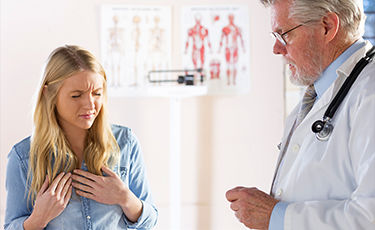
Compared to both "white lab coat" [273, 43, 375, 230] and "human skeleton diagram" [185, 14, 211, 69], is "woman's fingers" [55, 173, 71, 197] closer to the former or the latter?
"white lab coat" [273, 43, 375, 230]

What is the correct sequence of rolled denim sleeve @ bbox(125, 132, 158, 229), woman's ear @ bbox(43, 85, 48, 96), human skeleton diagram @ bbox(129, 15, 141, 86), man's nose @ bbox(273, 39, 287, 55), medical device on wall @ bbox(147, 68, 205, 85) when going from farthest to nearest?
human skeleton diagram @ bbox(129, 15, 141, 86) < medical device on wall @ bbox(147, 68, 205, 85) < rolled denim sleeve @ bbox(125, 132, 158, 229) < woman's ear @ bbox(43, 85, 48, 96) < man's nose @ bbox(273, 39, 287, 55)

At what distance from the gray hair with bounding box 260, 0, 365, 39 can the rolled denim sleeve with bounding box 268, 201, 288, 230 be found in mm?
536

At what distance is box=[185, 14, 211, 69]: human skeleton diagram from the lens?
11.0ft

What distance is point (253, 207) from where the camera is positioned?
4.58 ft

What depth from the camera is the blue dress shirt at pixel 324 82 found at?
1.32 m

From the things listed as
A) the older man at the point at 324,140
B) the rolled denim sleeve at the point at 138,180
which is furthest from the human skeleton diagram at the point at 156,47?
the older man at the point at 324,140

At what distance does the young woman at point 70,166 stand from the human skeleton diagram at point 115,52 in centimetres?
139

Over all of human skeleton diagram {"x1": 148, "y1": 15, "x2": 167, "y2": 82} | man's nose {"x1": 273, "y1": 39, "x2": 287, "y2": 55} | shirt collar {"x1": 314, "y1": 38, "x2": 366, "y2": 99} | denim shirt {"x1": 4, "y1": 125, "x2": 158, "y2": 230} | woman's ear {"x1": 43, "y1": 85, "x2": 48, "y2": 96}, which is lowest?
denim shirt {"x1": 4, "y1": 125, "x2": 158, "y2": 230}

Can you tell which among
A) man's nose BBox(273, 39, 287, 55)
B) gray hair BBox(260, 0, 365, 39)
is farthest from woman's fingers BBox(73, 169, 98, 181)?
gray hair BBox(260, 0, 365, 39)

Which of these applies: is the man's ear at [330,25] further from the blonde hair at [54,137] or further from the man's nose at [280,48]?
the blonde hair at [54,137]

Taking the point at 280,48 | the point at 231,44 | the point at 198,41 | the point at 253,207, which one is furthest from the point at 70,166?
the point at 231,44

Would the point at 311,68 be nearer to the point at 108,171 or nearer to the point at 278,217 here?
the point at 278,217

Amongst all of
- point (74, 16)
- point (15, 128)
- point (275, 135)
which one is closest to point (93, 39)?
point (74, 16)

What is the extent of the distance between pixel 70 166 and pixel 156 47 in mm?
1639
